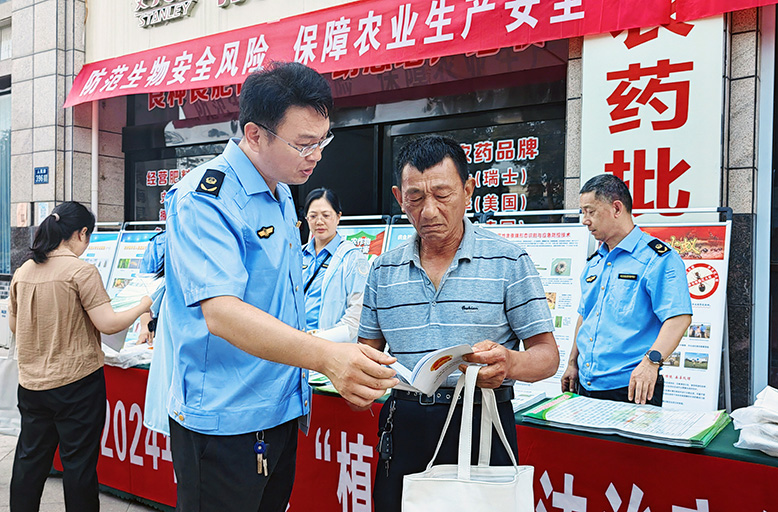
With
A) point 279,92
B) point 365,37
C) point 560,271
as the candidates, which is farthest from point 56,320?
point 365,37

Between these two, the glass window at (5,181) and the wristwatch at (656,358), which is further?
the glass window at (5,181)

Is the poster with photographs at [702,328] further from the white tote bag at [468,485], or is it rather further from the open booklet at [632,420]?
the white tote bag at [468,485]

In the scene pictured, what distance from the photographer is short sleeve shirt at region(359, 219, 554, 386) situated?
1.58m

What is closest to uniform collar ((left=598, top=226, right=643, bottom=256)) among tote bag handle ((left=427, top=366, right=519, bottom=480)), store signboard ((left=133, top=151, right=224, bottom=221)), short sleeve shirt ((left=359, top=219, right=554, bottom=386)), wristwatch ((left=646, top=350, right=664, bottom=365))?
wristwatch ((left=646, top=350, right=664, bottom=365))

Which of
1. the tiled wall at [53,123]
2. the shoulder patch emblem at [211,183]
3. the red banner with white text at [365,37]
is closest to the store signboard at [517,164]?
the red banner with white text at [365,37]

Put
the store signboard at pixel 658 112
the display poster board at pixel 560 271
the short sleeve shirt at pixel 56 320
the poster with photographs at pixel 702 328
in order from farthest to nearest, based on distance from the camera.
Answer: the display poster board at pixel 560 271, the store signboard at pixel 658 112, the poster with photographs at pixel 702 328, the short sleeve shirt at pixel 56 320

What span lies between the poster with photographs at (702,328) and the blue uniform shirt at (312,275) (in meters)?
1.92

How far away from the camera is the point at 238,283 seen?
1.43 metres

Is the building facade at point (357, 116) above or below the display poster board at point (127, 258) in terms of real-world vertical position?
above

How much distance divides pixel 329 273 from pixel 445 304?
181 cm

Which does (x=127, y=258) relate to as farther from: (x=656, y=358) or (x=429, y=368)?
(x=429, y=368)

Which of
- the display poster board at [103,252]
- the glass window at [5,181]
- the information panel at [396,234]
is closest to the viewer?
the information panel at [396,234]

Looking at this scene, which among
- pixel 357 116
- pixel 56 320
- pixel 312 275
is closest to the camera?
pixel 56 320

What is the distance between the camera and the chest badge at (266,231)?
1590 mm
